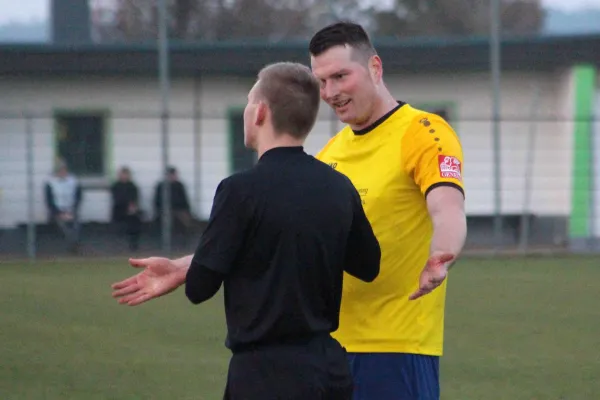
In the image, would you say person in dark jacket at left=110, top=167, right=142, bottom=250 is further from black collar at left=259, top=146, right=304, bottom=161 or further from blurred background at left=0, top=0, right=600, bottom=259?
black collar at left=259, top=146, right=304, bottom=161

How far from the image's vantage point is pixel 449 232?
3.50 metres

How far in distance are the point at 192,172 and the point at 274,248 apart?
1848 centimetres

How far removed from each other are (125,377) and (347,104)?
4.34 m

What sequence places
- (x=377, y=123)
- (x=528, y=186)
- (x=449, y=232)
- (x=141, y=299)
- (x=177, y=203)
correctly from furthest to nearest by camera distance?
(x=528, y=186) < (x=177, y=203) < (x=377, y=123) < (x=449, y=232) < (x=141, y=299)

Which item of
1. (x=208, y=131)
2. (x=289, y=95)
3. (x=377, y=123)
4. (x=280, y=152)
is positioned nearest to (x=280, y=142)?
(x=280, y=152)

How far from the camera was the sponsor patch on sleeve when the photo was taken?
3.65m

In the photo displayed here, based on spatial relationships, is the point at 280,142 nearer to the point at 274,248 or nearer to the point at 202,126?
the point at 274,248

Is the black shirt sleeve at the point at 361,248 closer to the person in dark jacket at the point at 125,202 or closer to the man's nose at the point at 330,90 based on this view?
the man's nose at the point at 330,90

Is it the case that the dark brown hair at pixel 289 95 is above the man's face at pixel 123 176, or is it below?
above

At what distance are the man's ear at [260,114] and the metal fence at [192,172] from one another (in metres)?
16.6

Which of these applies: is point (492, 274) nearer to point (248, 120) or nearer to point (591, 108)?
point (591, 108)

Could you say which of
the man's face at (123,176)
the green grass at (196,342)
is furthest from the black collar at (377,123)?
the man's face at (123,176)

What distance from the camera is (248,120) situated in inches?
130

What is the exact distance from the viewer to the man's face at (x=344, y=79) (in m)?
3.82
